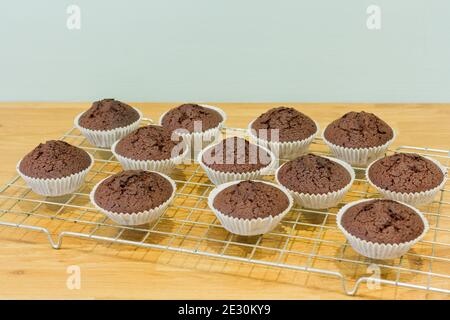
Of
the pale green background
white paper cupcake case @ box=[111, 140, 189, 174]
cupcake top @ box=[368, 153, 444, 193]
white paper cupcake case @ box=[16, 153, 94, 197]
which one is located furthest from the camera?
the pale green background

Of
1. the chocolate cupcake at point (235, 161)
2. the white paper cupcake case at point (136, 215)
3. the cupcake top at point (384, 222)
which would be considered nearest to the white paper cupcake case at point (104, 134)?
→ the chocolate cupcake at point (235, 161)

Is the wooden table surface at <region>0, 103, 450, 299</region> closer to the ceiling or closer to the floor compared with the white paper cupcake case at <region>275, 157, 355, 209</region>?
closer to the floor

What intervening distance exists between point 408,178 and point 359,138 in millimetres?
381

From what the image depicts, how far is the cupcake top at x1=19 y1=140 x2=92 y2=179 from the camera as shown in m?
3.17

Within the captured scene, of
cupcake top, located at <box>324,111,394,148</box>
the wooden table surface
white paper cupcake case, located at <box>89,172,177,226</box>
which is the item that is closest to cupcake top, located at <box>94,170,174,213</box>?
white paper cupcake case, located at <box>89,172,177,226</box>

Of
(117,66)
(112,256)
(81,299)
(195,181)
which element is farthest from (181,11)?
(81,299)

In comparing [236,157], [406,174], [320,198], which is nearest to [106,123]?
[236,157]

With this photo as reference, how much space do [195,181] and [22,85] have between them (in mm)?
1446

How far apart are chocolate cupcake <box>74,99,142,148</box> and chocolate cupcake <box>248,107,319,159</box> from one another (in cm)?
57

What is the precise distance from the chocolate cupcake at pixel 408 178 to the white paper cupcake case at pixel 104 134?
1.14 meters

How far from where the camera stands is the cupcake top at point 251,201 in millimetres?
2855

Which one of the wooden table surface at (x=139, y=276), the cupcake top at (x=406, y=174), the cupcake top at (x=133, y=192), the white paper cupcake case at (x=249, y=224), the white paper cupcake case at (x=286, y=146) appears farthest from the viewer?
the white paper cupcake case at (x=286, y=146)

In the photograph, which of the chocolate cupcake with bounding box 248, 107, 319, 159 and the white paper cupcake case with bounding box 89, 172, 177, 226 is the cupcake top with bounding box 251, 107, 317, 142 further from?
the white paper cupcake case with bounding box 89, 172, 177, 226

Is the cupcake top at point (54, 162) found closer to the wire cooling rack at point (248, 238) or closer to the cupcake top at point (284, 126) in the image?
the wire cooling rack at point (248, 238)
